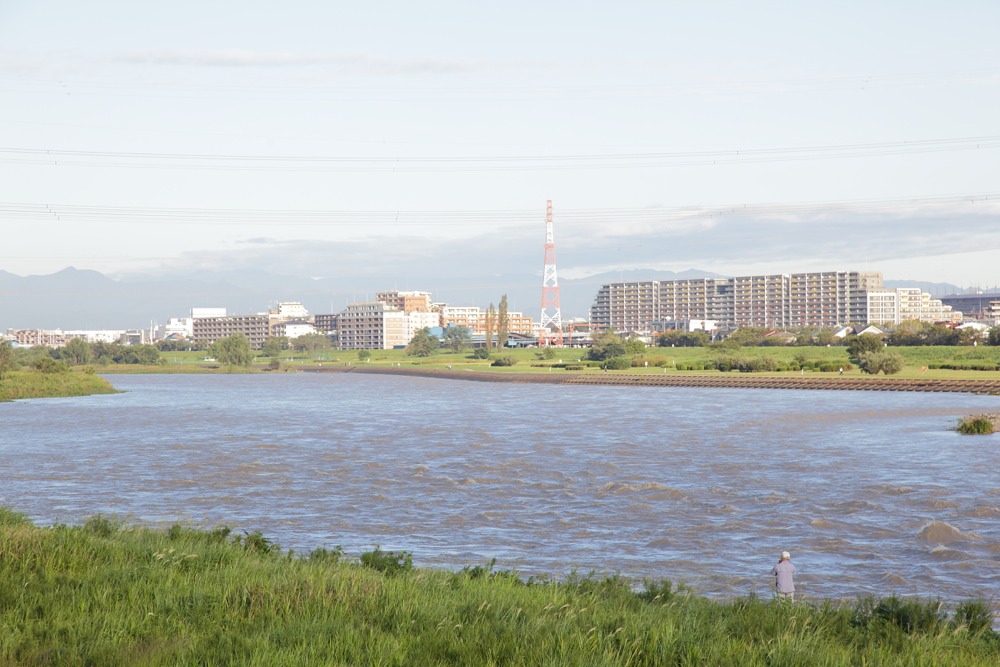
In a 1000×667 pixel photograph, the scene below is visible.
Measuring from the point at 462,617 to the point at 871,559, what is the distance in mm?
10871

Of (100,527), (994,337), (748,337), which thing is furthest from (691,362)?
(100,527)

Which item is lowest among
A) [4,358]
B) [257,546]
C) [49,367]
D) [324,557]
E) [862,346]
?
[324,557]

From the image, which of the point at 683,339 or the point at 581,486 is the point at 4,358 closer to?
the point at 581,486

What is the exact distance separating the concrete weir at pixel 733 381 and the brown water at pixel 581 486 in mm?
15533

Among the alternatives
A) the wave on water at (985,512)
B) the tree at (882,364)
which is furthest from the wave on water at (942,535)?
the tree at (882,364)

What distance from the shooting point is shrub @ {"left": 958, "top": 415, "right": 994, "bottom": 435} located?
4156cm

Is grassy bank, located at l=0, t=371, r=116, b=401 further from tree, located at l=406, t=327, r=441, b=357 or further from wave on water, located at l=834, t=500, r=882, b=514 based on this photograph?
tree, located at l=406, t=327, r=441, b=357

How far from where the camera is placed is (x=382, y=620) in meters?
9.34

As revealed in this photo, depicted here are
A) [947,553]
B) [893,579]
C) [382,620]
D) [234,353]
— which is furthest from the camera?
[234,353]

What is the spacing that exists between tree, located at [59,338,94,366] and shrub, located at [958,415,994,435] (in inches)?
5441

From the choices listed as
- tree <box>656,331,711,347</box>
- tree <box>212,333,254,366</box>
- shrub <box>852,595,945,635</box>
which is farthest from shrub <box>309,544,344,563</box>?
tree <box>656,331,711,347</box>

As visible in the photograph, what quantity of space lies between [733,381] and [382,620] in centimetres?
8234

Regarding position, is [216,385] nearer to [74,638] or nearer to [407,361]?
[407,361]

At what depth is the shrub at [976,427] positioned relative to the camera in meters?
41.6
